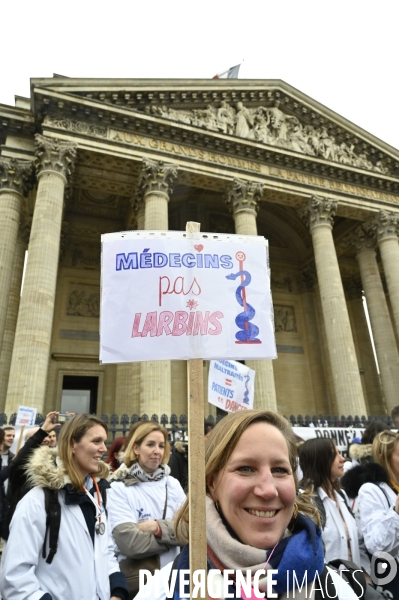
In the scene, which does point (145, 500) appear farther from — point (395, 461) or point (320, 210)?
point (320, 210)

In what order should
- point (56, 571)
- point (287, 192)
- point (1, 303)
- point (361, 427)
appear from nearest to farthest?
point (56, 571) → point (361, 427) → point (1, 303) → point (287, 192)

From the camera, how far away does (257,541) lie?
1.58 metres

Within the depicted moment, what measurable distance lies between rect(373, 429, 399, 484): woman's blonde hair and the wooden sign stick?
232 centimetres

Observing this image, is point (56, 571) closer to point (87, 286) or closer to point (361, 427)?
point (361, 427)

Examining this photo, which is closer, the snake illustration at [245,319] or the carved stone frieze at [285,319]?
the snake illustration at [245,319]

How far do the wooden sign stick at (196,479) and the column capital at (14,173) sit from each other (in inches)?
630

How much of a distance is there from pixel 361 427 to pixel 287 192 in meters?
10.7

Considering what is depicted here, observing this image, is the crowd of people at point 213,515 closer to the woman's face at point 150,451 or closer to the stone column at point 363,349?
the woman's face at point 150,451

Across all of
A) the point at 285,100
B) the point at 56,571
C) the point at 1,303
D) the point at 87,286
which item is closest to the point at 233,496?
the point at 56,571

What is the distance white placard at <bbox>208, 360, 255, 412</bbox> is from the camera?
30.1 ft

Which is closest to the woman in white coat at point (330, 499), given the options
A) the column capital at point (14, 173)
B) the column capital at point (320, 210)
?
the column capital at point (14, 173)

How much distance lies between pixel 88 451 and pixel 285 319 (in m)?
22.2

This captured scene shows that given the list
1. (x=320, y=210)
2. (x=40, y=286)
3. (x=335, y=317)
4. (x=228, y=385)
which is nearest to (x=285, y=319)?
(x=335, y=317)

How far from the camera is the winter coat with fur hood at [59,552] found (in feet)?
7.72
